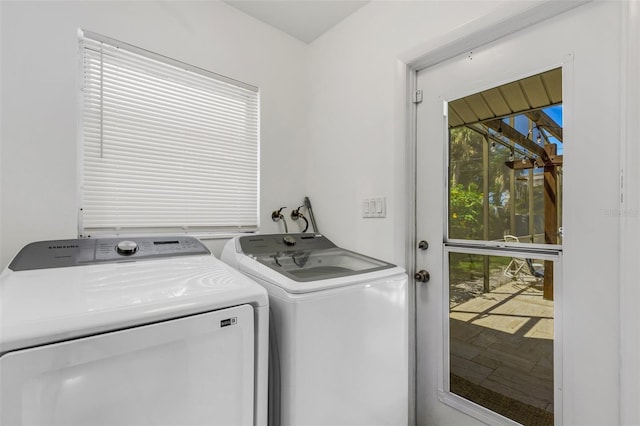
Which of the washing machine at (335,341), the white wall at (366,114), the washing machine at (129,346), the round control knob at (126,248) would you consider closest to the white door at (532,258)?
the white wall at (366,114)

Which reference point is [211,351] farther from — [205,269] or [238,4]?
[238,4]

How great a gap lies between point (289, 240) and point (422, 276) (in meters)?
0.80

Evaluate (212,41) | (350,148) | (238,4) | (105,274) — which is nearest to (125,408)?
(105,274)

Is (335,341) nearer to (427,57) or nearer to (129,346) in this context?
(129,346)

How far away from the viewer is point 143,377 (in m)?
0.79

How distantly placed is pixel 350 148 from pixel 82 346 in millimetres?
1644

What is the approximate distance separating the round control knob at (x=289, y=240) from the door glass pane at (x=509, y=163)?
35.4 inches

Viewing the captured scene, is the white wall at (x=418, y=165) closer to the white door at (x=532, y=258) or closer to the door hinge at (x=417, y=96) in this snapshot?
the white door at (x=532, y=258)

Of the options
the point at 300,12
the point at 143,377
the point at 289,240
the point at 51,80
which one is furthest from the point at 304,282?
the point at 300,12

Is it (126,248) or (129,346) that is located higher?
(126,248)

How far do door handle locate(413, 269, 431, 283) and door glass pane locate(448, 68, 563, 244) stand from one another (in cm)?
25

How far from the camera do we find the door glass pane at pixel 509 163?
127cm

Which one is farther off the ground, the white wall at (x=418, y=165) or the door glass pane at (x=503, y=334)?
the white wall at (x=418, y=165)

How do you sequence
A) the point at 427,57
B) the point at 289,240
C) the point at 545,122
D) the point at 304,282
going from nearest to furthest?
the point at 304,282, the point at 545,122, the point at 427,57, the point at 289,240
